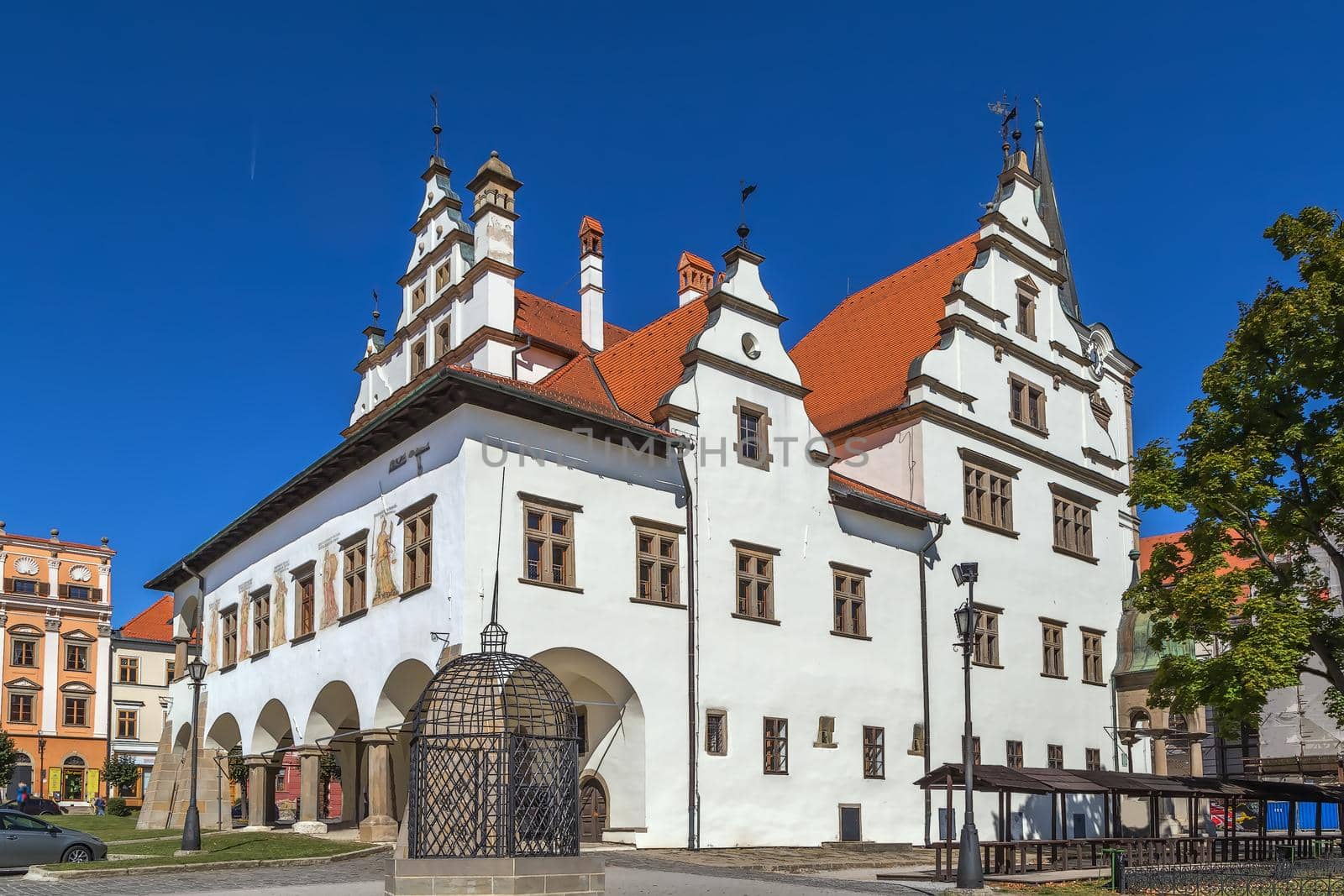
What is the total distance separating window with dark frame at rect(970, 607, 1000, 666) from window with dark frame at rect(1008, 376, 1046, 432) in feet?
17.2

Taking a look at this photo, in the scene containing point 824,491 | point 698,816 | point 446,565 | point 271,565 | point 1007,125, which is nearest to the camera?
point 446,565

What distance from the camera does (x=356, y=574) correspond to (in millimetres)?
26281

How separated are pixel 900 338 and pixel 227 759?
801 inches

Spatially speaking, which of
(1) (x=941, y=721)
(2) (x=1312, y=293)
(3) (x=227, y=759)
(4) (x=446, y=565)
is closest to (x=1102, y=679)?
(1) (x=941, y=721)

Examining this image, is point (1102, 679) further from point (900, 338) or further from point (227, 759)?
point (227, 759)

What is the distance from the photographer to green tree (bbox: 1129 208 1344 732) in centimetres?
2439

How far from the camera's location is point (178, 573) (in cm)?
3788

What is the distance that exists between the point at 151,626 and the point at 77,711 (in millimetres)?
7131

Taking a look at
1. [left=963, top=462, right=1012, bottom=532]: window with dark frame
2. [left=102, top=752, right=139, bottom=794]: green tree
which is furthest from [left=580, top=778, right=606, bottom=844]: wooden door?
[left=102, top=752, right=139, bottom=794]: green tree

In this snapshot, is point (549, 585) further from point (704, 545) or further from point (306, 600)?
point (306, 600)

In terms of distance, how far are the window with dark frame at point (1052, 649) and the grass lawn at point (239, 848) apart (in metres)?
18.3

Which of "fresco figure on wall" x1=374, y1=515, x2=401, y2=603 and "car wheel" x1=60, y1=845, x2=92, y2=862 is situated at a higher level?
"fresco figure on wall" x1=374, y1=515, x2=401, y2=603

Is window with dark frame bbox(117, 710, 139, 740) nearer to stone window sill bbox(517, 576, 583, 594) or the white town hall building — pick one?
the white town hall building

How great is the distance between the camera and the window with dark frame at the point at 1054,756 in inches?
1316
